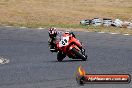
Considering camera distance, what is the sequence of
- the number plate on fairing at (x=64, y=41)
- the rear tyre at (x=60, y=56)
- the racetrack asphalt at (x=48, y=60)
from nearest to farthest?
the racetrack asphalt at (x=48, y=60) < the number plate on fairing at (x=64, y=41) < the rear tyre at (x=60, y=56)

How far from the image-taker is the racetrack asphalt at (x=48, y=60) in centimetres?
1093

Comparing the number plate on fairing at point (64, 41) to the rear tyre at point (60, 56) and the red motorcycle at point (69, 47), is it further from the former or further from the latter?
the rear tyre at point (60, 56)

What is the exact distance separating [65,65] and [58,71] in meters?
1.70

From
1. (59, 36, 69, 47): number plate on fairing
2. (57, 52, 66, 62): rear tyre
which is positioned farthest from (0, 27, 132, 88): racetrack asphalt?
(59, 36, 69, 47): number plate on fairing

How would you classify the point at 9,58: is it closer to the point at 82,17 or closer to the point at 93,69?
the point at 93,69

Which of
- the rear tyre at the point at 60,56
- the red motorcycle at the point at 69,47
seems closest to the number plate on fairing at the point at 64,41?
the red motorcycle at the point at 69,47

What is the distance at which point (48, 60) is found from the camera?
17172mm

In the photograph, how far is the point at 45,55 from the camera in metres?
19.5

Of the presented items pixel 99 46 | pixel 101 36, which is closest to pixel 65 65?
pixel 99 46

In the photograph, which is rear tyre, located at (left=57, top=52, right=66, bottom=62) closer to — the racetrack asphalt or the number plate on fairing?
the racetrack asphalt

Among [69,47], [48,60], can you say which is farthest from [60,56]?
[48,60]

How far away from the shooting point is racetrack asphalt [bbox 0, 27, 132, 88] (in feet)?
35.9

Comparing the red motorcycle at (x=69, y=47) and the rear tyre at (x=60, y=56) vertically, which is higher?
the red motorcycle at (x=69, y=47)

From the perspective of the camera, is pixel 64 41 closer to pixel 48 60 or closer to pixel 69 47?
pixel 69 47
